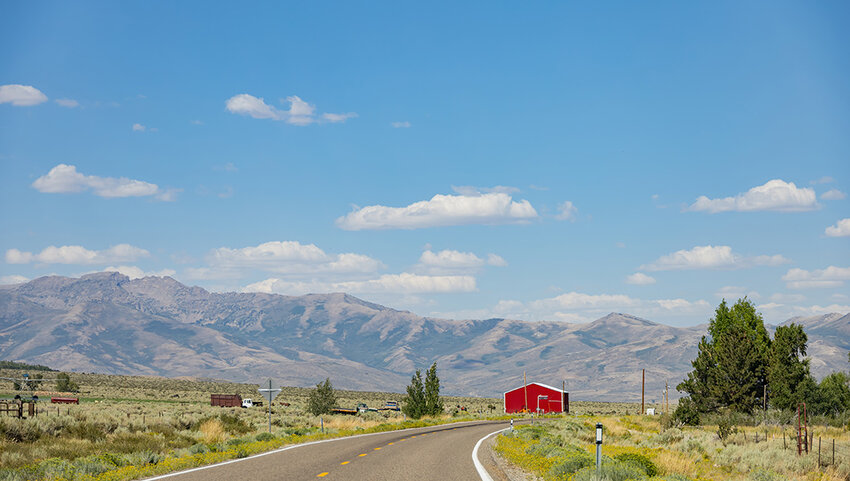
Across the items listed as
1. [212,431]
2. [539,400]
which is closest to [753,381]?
[212,431]

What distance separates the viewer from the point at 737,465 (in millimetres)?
24859

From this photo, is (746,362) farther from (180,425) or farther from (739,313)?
(180,425)

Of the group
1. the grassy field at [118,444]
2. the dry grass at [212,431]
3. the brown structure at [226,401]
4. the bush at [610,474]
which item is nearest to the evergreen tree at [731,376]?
the grassy field at [118,444]

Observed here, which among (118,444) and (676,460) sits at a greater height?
(676,460)

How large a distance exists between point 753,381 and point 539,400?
57.9m

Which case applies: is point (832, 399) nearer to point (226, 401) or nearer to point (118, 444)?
point (118, 444)

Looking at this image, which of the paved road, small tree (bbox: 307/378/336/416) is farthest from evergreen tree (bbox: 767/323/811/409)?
the paved road

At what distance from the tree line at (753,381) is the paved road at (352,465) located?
119ft

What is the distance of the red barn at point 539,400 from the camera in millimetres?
111812

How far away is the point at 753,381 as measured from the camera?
187 ft

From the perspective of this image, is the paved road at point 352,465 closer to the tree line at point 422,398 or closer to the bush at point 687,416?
the bush at point 687,416

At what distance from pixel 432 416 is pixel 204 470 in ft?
148

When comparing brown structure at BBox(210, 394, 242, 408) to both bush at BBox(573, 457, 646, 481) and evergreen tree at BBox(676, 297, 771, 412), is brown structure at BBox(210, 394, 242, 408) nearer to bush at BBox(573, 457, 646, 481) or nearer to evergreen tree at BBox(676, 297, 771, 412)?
evergreen tree at BBox(676, 297, 771, 412)

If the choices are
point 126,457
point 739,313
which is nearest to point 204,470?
point 126,457
